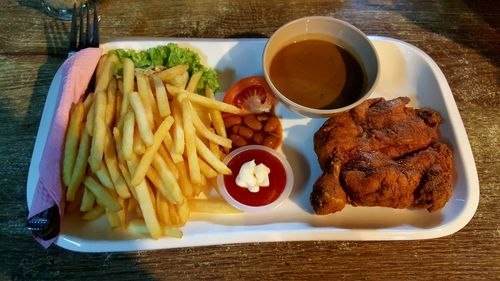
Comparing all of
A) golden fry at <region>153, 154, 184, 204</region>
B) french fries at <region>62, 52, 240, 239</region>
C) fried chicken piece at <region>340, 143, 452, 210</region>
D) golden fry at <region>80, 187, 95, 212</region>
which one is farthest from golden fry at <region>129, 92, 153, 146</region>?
fried chicken piece at <region>340, 143, 452, 210</region>

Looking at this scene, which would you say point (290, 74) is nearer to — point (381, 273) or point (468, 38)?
point (381, 273)

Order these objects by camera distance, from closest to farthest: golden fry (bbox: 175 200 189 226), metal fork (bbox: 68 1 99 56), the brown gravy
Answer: golden fry (bbox: 175 200 189 226), the brown gravy, metal fork (bbox: 68 1 99 56)

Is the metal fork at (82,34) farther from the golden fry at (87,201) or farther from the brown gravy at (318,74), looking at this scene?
the brown gravy at (318,74)

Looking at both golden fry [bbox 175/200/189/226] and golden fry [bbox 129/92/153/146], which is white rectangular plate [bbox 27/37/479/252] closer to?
golden fry [bbox 175/200/189/226]

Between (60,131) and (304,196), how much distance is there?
1.40m

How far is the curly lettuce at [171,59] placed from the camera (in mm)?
2578

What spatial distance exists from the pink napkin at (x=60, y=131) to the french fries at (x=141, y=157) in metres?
0.04

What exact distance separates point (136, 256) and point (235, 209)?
23.8 inches

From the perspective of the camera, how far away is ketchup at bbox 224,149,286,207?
230cm

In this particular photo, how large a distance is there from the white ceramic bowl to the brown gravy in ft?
0.11

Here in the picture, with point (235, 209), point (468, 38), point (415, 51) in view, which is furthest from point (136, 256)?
point (468, 38)

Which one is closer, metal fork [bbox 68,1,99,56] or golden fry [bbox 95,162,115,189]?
golden fry [bbox 95,162,115,189]

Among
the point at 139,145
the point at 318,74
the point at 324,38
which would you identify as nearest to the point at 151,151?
the point at 139,145

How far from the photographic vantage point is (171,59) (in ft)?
8.46
